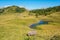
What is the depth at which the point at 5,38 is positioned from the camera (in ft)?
111

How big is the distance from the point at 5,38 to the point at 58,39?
13353mm

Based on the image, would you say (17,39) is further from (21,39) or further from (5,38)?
(5,38)

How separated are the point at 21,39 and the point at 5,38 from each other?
4.03 m

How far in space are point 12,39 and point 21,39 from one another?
2.23 m

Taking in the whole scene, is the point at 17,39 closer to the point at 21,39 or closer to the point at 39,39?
the point at 21,39

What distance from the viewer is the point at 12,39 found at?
32.9m

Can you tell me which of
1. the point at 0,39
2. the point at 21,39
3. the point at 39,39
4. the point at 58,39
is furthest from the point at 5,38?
the point at 58,39

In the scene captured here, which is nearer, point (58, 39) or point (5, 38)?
point (58, 39)

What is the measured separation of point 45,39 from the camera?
33.2 m

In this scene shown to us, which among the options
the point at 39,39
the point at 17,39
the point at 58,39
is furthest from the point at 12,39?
the point at 58,39

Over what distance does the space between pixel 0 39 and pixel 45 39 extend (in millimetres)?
10903

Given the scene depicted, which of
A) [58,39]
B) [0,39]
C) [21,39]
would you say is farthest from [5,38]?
[58,39]

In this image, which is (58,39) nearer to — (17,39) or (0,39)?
(17,39)

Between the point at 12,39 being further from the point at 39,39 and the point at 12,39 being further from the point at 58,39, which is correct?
the point at 58,39
